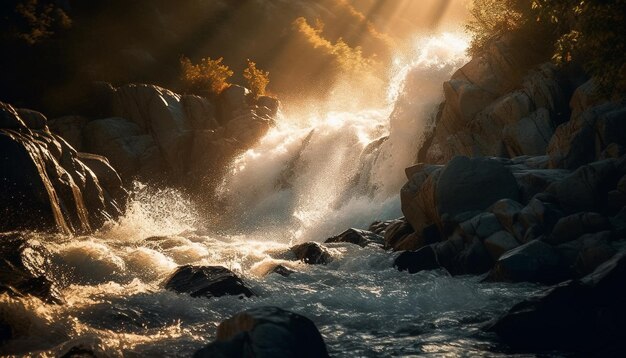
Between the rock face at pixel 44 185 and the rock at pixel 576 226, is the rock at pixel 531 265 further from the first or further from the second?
the rock face at pixel 44 185

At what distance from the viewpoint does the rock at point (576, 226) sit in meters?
13.7

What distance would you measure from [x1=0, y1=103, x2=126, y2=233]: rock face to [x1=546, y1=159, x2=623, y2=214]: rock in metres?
17.3

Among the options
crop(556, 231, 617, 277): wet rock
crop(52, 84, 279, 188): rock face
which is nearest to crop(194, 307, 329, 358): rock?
crop(556, 231, 617, 277): wet rock

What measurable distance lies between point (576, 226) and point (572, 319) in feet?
17.2

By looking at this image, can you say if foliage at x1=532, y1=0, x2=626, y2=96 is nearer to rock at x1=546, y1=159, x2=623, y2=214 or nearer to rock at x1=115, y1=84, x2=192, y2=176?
rock at x1=546, y1=159, x2=623, y2=214

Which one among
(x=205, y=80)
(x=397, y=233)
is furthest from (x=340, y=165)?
(x=205, y=80)

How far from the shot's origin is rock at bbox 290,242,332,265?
18250mm

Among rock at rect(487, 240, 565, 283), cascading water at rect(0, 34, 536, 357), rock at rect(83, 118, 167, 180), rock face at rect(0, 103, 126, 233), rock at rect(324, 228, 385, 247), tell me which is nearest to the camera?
cascading water at rect(0, 34, 536, 357)

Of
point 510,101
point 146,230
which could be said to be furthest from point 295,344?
point 146,230

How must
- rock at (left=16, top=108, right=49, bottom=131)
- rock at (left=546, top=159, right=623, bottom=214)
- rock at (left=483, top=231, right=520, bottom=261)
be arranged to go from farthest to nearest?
1. rock at (left=16, top=108, right=49, bottom=131)
2. rock at (left=483, top=231, right=520, bottom=261)
3. rock at (left=546, top=159, right=623, bottom=214)

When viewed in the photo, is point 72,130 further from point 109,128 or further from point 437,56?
point 437,56

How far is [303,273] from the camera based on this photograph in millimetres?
16438

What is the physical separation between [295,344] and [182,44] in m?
47.1

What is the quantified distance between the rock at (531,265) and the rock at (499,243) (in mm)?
1313
